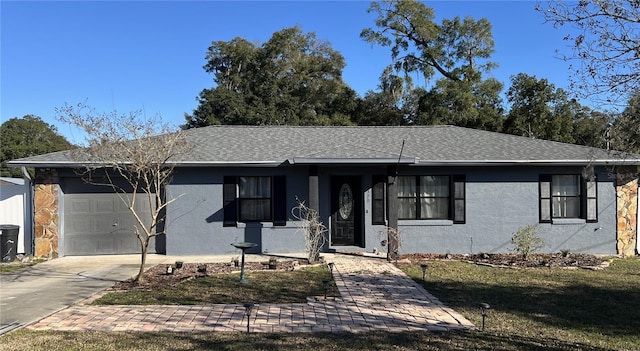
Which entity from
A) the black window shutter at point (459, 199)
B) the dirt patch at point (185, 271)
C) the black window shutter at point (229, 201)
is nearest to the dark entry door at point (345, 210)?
the dirt patch at point (185, 271)

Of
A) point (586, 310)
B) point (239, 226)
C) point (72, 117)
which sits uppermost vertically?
point (72, 117)

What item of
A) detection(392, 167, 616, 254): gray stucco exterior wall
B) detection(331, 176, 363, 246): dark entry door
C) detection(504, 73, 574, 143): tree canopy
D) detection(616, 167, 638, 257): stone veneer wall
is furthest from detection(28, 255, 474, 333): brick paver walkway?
detection(504, 73, 574, 143): tree canopy

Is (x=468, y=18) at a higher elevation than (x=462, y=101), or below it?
higher

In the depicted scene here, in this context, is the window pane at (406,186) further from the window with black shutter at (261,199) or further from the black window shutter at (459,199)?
the window with black shutter at (261,199)

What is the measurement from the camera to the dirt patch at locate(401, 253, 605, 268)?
37.3 feet

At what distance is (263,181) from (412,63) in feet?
71.9

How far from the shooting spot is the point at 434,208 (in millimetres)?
13500

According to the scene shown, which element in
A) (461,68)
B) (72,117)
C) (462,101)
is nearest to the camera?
(72,117)

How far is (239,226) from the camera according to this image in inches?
511

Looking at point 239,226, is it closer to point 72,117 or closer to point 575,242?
point 72,117

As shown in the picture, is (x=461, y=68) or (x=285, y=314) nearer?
(x=285, y=314)

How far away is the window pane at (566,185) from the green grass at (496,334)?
15.6 ft

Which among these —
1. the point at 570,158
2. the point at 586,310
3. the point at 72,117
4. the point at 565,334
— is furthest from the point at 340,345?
the point at 570,158

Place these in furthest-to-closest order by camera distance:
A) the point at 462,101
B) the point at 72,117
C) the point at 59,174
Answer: the point at 462,101, the point at 59,174, the point at 72,117
